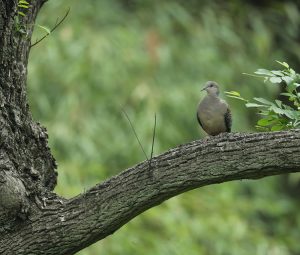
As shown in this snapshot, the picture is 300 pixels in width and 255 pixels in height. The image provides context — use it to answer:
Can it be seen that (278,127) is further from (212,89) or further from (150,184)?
(212,89)

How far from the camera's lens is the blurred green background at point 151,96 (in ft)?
28.9

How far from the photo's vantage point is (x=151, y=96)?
33.2 ft

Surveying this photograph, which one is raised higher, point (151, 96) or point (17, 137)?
point (151, 96)

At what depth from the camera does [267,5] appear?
13312 millimetres

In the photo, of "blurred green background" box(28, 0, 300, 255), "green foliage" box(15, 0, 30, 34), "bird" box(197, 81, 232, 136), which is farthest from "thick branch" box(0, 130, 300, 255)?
"blurred green background" box(28, 0, 300, 255)

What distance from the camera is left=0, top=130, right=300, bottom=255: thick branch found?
4273 millimetres

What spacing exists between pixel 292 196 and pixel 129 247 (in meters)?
6.11

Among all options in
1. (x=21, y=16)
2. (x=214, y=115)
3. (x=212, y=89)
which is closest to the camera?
(x=21, y=16)

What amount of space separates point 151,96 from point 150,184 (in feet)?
19.0

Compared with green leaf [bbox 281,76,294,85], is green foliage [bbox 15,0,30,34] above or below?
above

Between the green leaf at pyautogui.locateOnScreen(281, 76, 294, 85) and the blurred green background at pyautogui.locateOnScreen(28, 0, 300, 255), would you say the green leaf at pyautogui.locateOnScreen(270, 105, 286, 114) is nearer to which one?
the green leaf at pyautogui.locateOnScreen(281, 76, 294, 85)

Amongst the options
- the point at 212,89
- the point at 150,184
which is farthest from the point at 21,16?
the point at 212,89

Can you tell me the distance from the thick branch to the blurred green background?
3.52m

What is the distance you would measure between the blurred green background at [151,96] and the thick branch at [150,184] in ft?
11.5
